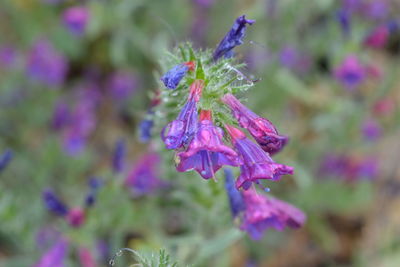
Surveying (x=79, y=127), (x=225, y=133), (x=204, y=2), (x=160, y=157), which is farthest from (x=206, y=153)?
(x=204, y=2)

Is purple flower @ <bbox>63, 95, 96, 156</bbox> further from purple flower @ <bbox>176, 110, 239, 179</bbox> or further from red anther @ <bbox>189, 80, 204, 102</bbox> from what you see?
purple flower @ <bbox>176, 110, 239, 179</bbox>

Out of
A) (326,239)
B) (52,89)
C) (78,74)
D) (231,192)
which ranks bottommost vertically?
(231,192)

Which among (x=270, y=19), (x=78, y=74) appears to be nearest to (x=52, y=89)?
(x=78, y=74)

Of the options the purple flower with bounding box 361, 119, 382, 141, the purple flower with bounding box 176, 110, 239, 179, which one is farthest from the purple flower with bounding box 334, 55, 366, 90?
the purple flower with bounding box 176, 110, 239, 179

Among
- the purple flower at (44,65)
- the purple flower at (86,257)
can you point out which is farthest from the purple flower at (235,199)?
the purple flower at (44,65)

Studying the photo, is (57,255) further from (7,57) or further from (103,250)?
(7,57)

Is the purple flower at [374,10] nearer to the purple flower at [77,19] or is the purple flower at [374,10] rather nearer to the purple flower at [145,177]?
the purple flower at [145,177]

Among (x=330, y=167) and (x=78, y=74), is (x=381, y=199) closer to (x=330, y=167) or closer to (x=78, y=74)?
(x=330, y=167)
